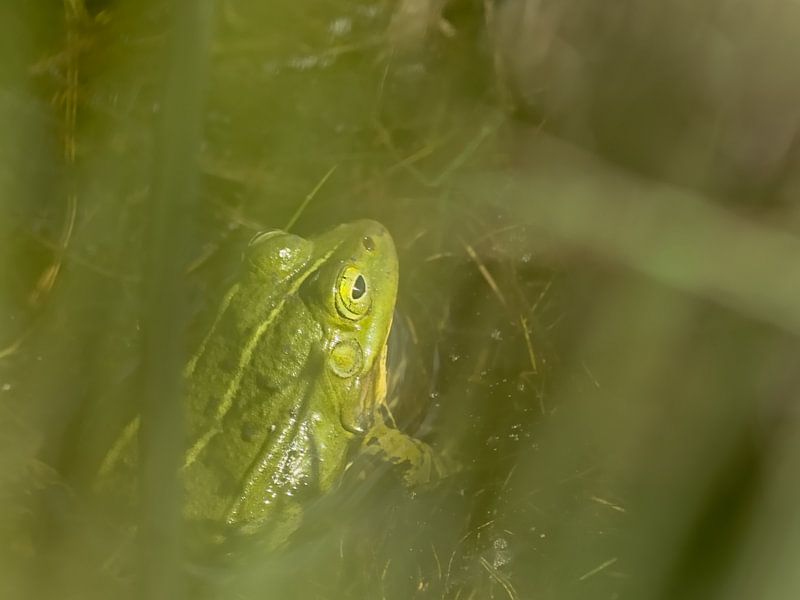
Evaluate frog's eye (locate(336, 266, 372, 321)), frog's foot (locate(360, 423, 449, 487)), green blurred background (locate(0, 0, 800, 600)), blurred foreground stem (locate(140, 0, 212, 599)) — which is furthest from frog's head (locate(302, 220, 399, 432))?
blurred foreground stem (locate(140, 0, 212, 599))

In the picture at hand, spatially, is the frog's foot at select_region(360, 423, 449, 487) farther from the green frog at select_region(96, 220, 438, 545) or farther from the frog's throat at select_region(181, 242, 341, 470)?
the frog's throat at select_region(181, 242, 341, 470)

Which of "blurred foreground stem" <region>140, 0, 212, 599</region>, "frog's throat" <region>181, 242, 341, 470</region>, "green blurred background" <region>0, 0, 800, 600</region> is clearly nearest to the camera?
"blurred foreground stem" <region>140, 0, 212, 599</region>

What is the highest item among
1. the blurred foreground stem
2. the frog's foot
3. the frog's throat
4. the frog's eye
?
the blurred foreground stem

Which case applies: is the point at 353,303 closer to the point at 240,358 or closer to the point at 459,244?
the point at 240,358

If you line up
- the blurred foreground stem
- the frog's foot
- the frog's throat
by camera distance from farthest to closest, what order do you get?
the frog's foot < the frog's throat < the blurred foreground stem

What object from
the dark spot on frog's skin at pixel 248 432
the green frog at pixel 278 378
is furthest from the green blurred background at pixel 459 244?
the dark spot on frog's skin at pixel 248 432

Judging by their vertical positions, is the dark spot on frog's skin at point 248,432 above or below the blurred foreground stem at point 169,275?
below

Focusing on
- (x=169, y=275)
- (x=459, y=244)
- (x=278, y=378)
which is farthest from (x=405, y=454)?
(x=169, y=275)

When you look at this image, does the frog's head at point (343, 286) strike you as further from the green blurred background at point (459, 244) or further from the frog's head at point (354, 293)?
the green blurred background at point (459, 244)
